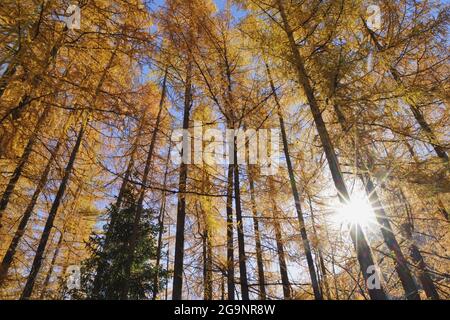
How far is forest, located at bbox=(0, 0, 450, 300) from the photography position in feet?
11.4

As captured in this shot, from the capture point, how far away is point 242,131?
202 inches

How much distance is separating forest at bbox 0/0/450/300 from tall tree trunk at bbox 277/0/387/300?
0.02 meters

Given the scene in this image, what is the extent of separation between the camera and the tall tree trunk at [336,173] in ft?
10.5

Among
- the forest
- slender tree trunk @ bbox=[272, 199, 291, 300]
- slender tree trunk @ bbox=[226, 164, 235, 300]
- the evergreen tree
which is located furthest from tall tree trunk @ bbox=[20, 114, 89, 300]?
slender tree trunk @ bbox=[272, 199, 291, 300]

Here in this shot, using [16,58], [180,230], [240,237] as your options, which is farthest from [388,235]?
[16,58]

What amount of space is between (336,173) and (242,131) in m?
1.95

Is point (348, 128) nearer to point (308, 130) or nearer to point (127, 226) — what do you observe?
point (308, 130)

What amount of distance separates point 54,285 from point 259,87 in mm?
10384

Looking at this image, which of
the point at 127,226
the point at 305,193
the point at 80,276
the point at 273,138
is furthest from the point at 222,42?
the point at 80,276

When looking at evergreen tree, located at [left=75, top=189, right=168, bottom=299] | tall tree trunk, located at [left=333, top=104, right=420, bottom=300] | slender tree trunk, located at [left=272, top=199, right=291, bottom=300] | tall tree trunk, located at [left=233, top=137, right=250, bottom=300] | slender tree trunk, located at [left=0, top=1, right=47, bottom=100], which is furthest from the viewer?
evergreen tree, located at [left=75, top=189, right=168, bottom=299]

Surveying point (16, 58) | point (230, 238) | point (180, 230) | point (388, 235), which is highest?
point (16, 58)

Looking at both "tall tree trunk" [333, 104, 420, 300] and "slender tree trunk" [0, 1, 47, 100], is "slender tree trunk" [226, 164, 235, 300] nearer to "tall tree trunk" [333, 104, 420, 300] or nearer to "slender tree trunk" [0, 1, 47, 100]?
"tall tree trunk" [333, 104, 420, 300]

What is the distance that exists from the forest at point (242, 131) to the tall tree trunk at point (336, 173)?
0.02m

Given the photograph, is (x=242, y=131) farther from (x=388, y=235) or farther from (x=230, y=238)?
(x=388, y=235)
